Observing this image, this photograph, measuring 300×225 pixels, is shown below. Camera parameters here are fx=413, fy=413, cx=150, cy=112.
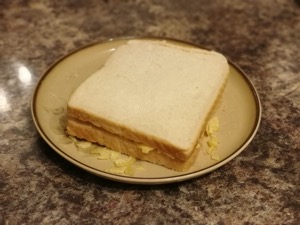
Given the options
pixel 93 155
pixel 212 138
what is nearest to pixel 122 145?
pixel 93 155

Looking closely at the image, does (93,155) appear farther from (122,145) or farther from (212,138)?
(212,138)

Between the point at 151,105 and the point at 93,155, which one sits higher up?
the point at 151,105

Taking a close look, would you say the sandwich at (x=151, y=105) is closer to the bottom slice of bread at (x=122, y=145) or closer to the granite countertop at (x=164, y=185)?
the bottom slice of bread at (x=122, y=145)

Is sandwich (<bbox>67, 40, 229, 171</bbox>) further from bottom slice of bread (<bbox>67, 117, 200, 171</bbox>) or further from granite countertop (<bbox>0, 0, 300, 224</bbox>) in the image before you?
granite countertop (<bbox>0, 0, 300, 224</bbox>)

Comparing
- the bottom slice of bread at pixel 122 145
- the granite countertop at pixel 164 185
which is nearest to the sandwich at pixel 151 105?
the bottom slice of bread at pixel 122 145

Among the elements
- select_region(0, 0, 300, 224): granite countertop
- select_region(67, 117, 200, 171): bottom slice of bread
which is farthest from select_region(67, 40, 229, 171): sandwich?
select_region(0, 0, 300, 224): granite countertop

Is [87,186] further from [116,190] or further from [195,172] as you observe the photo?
[195,172]

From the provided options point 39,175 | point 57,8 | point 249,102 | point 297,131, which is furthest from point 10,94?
point 297,131
